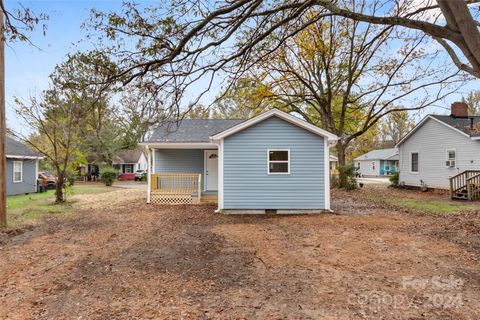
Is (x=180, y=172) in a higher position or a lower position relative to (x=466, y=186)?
higher

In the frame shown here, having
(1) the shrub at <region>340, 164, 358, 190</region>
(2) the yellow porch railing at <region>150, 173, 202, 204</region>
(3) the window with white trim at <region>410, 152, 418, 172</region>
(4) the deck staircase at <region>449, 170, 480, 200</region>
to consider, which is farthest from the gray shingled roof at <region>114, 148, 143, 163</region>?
(4) the deck staircase at <region>449, 170, 480, 200</region>

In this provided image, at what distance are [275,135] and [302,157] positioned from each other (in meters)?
1.19

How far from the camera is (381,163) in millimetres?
37938

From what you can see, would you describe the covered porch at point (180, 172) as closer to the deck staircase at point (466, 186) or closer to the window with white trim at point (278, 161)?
the window with white trim at point (278, 161)

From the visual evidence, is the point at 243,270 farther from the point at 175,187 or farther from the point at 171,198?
the point at 175,187

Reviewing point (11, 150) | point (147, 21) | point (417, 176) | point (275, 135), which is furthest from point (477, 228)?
point (11, 150)

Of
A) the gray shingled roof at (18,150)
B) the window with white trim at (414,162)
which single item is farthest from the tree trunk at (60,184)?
the window with white trim at (414,162)

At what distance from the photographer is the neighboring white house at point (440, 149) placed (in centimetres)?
1512

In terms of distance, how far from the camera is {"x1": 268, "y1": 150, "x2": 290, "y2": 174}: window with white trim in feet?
33.8

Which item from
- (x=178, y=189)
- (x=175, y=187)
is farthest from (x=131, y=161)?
(x=178, y=189)

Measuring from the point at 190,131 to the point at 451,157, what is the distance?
14062 millimetres

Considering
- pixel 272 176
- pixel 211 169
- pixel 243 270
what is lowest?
pixel 243 270

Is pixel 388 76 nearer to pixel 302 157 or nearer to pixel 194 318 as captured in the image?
pixel 302 157

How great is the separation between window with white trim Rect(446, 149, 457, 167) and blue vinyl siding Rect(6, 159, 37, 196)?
24475 mm
